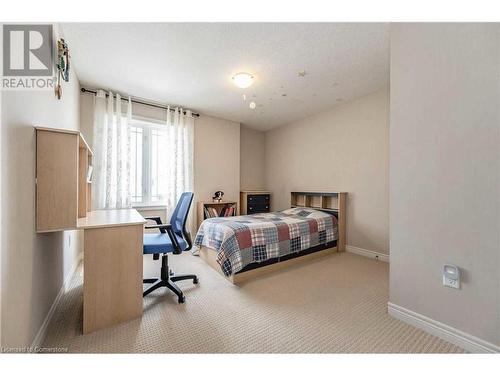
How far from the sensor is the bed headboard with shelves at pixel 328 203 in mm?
3465

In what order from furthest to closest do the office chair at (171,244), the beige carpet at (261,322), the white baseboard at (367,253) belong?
the white baseboard at (367,253), the office chair at (171,244), the beige carpet at (261,322)

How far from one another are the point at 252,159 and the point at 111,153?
2.97 meters

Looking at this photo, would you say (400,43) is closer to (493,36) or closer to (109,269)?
(493,36)

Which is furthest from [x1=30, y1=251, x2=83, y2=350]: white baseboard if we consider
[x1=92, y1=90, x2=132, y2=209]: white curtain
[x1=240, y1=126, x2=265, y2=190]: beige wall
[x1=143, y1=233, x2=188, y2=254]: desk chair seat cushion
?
[x1=240, y1=126, x2=265, y2=190]: beige wall

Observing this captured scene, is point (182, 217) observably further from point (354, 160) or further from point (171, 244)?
point (354, 160)

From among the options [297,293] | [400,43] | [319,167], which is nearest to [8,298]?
[297,293]

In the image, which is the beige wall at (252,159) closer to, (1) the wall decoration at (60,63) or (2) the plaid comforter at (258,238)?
(2) the plaid comforter at (258,238)

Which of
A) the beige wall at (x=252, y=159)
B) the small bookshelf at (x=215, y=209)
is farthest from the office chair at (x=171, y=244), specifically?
the beige wall at (x=252, y=159)

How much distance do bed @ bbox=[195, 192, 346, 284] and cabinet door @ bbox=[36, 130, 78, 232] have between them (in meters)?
1.45

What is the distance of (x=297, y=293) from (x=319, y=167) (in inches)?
99.3

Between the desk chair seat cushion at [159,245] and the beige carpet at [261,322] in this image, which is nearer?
the beige carpet at [261,322]

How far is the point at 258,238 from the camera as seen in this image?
252 cm

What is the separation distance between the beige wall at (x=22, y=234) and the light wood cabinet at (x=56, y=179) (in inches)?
1.6
